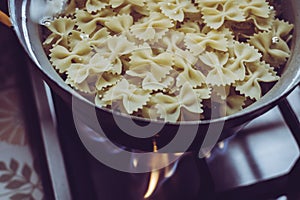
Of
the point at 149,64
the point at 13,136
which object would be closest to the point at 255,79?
the point at 149,64

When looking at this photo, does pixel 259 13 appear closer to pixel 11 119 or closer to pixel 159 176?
pixel 159 176

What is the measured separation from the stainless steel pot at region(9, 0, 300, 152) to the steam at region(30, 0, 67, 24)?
1 cm

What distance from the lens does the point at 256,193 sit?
Result: 37.4 inches

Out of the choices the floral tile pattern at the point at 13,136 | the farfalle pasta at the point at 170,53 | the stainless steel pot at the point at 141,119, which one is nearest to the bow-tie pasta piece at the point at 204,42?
the farfalle pasta at the point at 170,53

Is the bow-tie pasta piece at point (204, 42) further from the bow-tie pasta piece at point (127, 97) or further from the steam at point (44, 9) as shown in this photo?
the steam at point (44, 9)

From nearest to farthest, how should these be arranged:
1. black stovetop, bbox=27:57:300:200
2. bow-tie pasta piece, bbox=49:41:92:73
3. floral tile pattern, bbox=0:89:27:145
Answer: bow-tie pasta piece, bbox=49:41:92:73 < black stovetop, bbox=27:57:300:200 < floral tile pattern, bbox=0:89:27:145

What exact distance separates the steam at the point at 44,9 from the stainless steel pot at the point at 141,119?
12 mm

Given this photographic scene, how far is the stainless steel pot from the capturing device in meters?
0.64

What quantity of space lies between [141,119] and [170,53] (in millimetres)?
170

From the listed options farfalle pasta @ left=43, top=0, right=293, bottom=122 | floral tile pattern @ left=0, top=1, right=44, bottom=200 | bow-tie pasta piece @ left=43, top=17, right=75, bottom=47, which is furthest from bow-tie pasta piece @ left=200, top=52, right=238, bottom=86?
floral tile pattern @ left=0, top=1, right=44, bottom=200

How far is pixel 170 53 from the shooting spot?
2.49ft

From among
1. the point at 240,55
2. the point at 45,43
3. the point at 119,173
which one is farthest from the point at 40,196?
the point at 240,55

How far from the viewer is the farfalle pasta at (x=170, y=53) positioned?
28.3 inches

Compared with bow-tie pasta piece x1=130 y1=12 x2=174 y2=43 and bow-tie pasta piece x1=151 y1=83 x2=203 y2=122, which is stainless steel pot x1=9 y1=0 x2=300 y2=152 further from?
bow-tie pasta piece x1=130 y1=12 x2=174 y2=43
